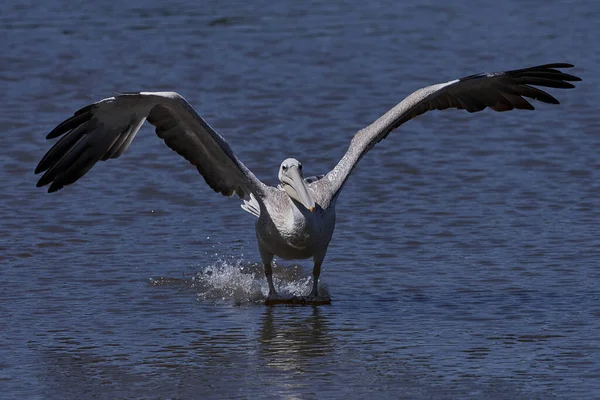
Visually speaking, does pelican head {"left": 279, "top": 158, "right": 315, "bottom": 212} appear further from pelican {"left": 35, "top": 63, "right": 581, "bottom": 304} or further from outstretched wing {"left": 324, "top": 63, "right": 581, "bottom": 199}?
outstretched wing {"left": 324, "top": 63, "right": 581, "bottom": 199}

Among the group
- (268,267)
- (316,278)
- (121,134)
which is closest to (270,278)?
(268,267)

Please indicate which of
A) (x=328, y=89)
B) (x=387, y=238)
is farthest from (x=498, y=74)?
(x=328, y=89)

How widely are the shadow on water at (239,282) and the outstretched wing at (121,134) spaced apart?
0.80 meters

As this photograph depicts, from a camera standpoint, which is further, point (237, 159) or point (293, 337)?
point (237, 159)

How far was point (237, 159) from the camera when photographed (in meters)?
9.66

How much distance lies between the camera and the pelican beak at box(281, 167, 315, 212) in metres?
9.24

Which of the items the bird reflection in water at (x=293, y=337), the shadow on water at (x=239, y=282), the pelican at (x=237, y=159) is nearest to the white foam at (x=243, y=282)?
the shadow on water at (x=239, y=282)

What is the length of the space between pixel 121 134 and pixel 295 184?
4.30 feet

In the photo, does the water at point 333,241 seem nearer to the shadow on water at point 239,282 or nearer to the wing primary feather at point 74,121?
the shadow on water at point 239,282

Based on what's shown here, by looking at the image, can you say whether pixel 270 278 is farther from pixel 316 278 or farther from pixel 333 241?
pixel 333 241

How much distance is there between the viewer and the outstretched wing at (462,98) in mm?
10078

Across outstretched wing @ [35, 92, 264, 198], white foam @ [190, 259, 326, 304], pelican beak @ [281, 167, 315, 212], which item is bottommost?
white foam @ [190, 259, 326, 304]

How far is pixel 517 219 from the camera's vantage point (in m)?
11.7

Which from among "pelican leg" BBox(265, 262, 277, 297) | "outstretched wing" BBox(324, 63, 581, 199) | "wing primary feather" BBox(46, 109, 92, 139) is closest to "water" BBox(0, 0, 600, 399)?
"pelican leg" BBox(265, 262, 277, 297)
